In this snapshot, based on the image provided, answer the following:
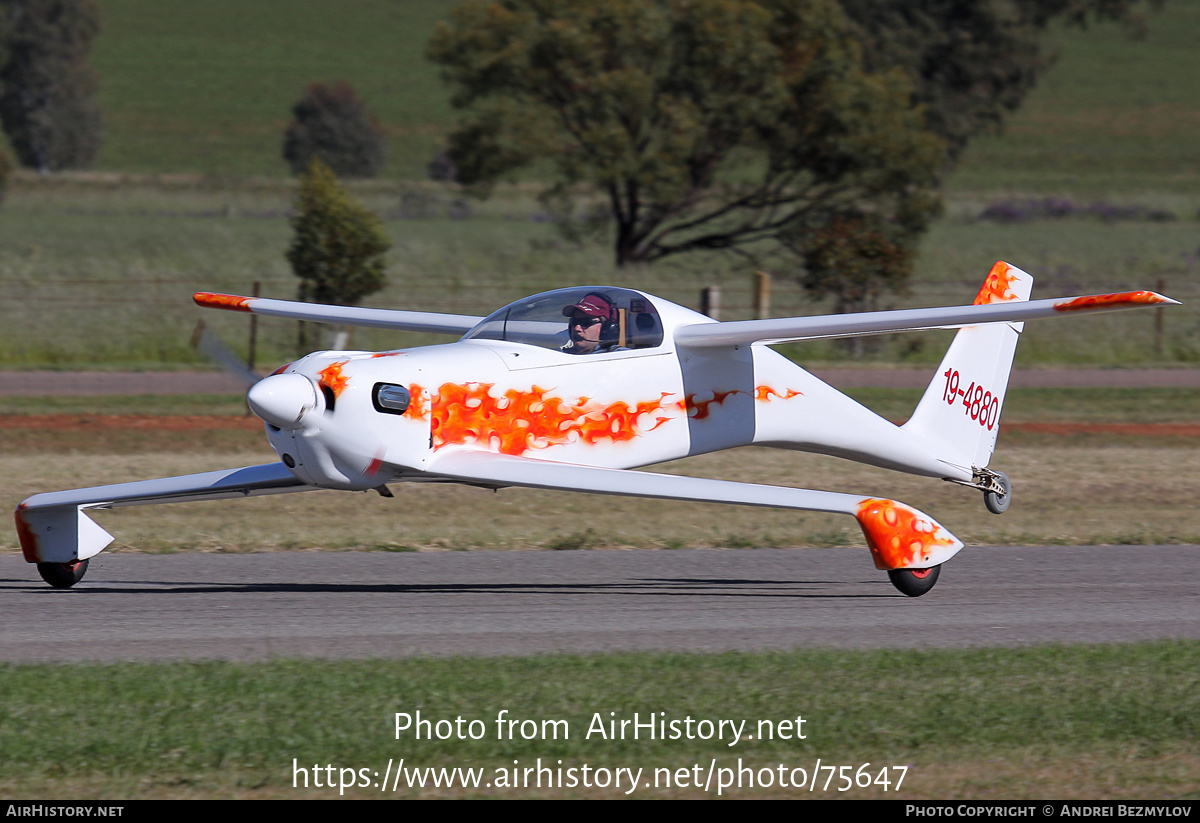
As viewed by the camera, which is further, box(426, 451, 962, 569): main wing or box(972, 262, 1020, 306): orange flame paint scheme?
box(972, 262, 1020, 306): orange flame paint scheme

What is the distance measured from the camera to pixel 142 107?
13000cm

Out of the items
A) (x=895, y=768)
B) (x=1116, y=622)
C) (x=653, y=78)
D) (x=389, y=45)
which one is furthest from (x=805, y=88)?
(x=389, y=45)

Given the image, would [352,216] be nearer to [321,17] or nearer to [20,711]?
[20,711]

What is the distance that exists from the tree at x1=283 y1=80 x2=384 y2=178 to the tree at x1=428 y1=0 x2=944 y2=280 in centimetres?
7750

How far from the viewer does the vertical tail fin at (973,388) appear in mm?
11852

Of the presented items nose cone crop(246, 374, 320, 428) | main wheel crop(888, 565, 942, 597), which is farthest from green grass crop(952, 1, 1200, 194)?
nose cone crop(246, 374, 320, 428)

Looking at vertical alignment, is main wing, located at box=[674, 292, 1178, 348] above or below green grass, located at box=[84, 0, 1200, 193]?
below

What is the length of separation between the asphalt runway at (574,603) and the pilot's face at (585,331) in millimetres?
1665

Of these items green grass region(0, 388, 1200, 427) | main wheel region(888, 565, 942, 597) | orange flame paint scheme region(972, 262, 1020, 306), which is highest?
orange flame paint scheme region(972, 262, 1020, 306)

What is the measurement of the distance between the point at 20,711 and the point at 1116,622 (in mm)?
6194

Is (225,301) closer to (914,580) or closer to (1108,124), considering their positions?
(914,580)

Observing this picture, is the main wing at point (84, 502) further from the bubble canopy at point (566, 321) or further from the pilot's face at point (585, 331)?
the pilot's face at point (585, 331)

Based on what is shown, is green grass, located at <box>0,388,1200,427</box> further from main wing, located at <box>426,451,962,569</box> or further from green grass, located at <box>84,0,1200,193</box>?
green grass, located at <box>84,0,1200,193</box>

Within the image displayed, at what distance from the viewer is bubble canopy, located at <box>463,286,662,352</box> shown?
9.66 meters
